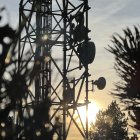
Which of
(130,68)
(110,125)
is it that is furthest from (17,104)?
(110,125)

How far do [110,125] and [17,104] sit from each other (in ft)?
260

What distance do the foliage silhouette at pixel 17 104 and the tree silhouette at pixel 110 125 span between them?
243 ft

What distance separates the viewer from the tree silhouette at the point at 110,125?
79.4 meters

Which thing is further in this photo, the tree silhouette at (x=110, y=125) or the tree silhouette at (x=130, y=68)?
the tree silhouette at (x=110, y=125)

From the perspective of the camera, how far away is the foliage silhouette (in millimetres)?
4688

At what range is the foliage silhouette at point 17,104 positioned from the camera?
469cm

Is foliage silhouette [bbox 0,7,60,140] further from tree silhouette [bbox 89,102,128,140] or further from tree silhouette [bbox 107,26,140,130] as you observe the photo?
tree silhouette [bbox 89,102,128,140]

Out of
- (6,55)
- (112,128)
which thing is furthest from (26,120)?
(112,128)

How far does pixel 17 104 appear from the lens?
192 inches

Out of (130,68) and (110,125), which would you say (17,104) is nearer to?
(130,68)

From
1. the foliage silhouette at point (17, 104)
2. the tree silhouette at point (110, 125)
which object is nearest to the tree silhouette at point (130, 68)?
the foliage silhouette at point (17, 104)

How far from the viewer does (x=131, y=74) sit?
19.2 ft

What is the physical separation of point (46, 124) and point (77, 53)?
17.1m

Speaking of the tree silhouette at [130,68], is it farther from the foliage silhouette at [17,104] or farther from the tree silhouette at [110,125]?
the tree silhouette at [110,125]
